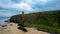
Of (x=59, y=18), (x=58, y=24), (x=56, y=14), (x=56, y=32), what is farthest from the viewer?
(x=56, y=14)

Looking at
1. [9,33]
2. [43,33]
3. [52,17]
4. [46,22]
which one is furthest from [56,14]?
[9,33]

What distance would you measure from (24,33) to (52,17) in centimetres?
2492

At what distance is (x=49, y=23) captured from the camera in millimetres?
68688

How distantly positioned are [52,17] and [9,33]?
89.3 ft

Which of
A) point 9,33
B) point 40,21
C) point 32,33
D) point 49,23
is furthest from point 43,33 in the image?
point 40,21

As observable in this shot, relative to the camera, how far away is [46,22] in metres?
70.9

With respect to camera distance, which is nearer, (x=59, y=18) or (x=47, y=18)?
(x=59, y=18)

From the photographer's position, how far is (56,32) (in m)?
51.0

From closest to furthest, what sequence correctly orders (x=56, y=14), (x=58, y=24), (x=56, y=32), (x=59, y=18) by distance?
(x=56, y=32) < (x=58, y=24) < (x=59, y=18) < (x=56, y=14)

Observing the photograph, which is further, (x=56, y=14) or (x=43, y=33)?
(x=56, y=14)

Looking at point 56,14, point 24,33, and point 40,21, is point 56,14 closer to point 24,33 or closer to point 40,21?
point 40,21

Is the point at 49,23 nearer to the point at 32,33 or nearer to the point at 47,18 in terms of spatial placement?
the point at 47,18

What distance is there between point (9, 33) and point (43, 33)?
396 inches

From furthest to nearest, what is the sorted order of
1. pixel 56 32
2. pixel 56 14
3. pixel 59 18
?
pixel 56 14, pixel 59 18, pixel 56 32
